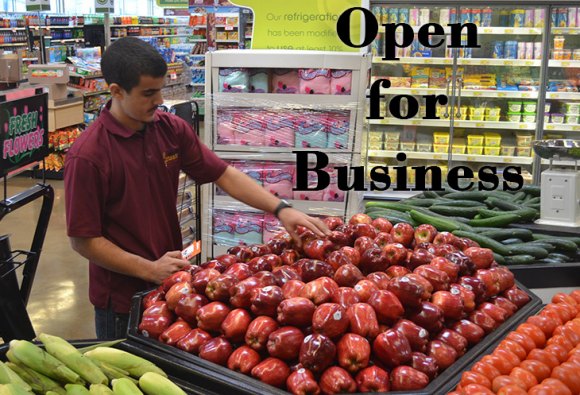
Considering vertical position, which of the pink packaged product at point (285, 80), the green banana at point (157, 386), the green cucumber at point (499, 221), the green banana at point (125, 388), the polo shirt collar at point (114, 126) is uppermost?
the pink packaged product at point (285, 80)

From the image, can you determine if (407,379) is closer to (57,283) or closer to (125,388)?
(125,388)

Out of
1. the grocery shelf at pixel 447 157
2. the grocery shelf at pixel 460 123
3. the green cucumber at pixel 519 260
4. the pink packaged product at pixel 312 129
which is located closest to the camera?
the green cucumber at pixel 519 260

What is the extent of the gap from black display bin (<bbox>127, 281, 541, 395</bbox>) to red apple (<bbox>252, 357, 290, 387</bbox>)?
2 centimetres

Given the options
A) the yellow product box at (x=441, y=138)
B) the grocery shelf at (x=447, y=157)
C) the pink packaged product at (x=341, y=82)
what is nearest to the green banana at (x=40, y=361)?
the pink packaged product at (x=341, y=82)

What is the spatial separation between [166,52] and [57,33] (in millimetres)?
2307

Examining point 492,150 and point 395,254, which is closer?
point 395,254

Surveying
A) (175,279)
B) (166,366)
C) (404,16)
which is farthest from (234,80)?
(404,16)

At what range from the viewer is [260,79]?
403 centimetres

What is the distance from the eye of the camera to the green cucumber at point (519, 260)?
11.2 feet

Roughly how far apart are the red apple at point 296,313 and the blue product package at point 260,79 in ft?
7.68

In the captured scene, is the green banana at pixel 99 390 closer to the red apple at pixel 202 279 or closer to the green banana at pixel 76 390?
the green banana at pixel 76 390

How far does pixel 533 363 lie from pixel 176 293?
3.48 ft

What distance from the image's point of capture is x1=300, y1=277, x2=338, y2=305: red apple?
196cm

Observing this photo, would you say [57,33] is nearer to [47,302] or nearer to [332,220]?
[47,302]
